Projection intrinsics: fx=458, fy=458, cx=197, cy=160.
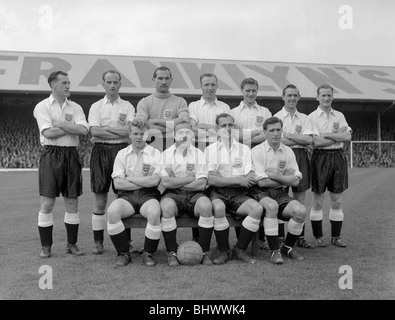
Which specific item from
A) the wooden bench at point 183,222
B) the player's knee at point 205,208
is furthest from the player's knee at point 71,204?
the player's knee at point 205,208

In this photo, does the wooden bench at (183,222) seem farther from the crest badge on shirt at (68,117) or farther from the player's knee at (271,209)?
the crest badge on shirt at (68,117)

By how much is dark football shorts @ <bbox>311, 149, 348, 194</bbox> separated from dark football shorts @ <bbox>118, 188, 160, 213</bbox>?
2.25m

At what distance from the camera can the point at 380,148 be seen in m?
23.8

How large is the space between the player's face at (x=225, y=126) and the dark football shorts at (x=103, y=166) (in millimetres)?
1351

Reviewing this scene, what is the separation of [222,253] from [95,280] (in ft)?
4.94

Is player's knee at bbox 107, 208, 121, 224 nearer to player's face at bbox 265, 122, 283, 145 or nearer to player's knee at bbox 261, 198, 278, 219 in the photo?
player's knee at bbox 261, 198, 278, 219

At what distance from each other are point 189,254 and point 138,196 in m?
0.93

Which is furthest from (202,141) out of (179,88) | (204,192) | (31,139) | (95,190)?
(31,139)

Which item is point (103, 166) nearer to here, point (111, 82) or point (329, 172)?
point (111, 82)

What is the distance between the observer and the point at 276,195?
5.64 m

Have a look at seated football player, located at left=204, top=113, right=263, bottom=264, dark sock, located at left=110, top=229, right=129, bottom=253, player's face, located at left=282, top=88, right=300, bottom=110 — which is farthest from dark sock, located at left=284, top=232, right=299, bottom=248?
dark sock, located at left=110, top=229, right=129, bottom=253

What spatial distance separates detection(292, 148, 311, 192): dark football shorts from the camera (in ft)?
20.4

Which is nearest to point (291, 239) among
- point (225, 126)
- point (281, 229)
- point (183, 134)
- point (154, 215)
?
point (281, 229)
